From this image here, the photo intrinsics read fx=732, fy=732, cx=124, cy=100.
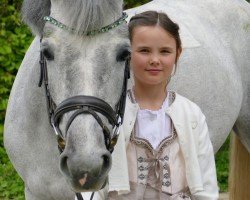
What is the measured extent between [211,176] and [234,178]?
2.23 m

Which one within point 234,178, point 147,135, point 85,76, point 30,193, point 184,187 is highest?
point 85,76

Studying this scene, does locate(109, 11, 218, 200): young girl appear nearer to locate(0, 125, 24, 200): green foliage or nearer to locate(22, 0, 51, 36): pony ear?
locate(22, 0, 51, 36): pony ear

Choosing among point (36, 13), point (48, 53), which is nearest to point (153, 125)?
point (48, 53)

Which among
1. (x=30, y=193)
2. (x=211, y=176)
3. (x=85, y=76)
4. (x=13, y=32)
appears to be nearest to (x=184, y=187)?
Result: (x=211, y=176)

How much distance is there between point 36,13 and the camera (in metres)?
3.04

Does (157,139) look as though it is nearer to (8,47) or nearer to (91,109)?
(91,109)

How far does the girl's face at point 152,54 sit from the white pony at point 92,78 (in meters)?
0.10

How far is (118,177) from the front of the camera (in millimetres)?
2879

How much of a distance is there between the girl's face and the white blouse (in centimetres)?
12

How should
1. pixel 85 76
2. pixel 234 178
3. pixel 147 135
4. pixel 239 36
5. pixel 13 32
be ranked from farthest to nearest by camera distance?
pixel 13 32 < pixel 234 178 < pixel 239 36 < pixel 147 135 < pixel 85 76

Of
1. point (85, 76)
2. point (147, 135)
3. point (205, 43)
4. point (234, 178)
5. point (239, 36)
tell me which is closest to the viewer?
point (85, 76)

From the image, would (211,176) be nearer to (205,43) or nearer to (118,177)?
(118,177)

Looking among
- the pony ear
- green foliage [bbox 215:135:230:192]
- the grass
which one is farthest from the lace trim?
green foliage [bbox 215:135:230:192]

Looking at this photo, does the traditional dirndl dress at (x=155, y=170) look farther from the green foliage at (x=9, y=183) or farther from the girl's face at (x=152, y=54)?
the green foliage at (x=9, y=183)
